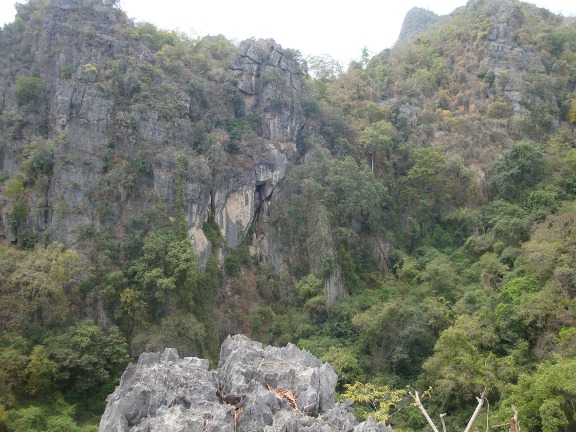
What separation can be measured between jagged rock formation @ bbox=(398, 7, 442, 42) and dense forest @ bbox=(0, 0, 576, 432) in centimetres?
2228

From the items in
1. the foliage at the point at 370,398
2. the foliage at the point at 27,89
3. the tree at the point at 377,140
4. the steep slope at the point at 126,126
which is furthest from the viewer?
the tree at the point at 377,140

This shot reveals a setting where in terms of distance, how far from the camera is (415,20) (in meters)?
56.1

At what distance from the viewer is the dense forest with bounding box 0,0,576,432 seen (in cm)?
1636

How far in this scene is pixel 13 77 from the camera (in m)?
24.4

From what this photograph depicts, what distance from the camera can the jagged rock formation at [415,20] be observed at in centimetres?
5459

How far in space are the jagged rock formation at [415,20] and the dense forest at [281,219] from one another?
73.1ft

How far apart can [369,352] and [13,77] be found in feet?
68.1

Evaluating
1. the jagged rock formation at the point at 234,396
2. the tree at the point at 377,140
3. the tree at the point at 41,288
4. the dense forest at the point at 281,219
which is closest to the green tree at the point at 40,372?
the dense forest at the point at 281,219

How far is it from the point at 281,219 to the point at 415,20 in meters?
40.3

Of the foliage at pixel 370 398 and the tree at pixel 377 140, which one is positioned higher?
the tree at pixel 377 140

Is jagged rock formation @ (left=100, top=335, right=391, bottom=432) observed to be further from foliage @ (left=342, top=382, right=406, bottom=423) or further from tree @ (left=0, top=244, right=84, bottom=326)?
tree @ (left=0, top=244, right=84, bottom=326)

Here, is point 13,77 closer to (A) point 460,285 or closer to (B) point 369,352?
(B) point 369,352

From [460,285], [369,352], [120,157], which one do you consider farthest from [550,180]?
[120,157]

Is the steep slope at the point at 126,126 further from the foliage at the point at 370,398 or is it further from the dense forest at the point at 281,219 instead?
the foliage at the point at 370,398
